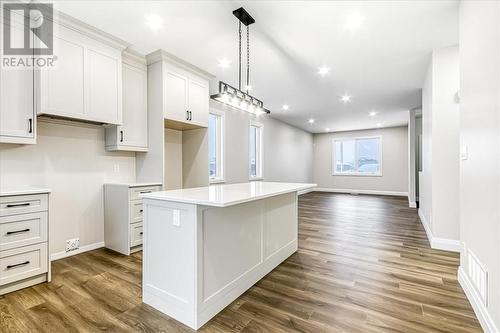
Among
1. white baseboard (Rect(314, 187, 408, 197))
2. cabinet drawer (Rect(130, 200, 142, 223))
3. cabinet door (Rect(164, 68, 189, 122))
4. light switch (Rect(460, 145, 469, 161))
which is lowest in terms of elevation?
white baseboard (Rect(314, 187, 408, 197))

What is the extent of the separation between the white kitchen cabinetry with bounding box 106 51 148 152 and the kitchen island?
1708 millimetres

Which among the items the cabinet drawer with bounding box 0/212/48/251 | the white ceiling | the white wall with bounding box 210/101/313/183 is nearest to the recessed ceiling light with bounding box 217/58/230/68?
the white ceiling

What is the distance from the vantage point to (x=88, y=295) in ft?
7.09

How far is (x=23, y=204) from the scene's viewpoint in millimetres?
2230

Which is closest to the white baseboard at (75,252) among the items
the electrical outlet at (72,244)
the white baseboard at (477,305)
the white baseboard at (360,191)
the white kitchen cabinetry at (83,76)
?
the electrical outlet at (72,244)

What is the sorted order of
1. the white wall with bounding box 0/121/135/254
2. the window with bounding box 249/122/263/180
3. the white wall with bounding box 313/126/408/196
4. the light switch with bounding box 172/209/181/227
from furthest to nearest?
the white wall with bounding box 313/126/408/196 → the window with bounding box 249/122/263/180 → the white wall with bounding box 0/121/135/254 → the light switch with bounding box 172/209/181/227

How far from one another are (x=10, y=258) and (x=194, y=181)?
2.49 meters

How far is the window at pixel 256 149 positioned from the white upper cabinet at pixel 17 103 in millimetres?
4843

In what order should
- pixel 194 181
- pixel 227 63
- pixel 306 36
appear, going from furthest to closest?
pixel 194 181 → pixel 227 63 → pixel 306 36

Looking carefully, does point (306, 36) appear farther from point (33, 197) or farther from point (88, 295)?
point (88, 295)

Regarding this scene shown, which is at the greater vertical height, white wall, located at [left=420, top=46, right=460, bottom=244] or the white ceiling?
the white ceiling

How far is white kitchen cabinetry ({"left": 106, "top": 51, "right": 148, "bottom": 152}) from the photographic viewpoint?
3.31 m

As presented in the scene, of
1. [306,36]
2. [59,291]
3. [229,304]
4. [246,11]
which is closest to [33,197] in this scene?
[59,291]

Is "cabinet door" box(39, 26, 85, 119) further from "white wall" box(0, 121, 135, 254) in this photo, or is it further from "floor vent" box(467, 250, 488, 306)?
"floor vent" box(467, 250, 488, 306)
